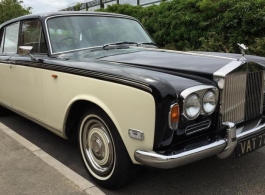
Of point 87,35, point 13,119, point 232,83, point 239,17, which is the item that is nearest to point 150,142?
point 232,83

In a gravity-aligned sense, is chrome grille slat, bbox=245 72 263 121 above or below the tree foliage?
below

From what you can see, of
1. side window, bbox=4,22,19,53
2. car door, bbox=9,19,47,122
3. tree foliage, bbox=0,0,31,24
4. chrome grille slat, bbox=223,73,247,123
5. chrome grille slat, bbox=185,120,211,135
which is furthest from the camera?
tree foliage, bbox=0,0,31,24

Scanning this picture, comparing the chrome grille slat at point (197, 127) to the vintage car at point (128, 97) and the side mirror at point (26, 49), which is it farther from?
the side mirror at point (26, 49)

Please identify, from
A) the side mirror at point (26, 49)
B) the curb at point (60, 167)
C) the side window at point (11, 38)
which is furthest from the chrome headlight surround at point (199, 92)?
the side window at point (11, 38)

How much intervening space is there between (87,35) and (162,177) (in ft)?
6.19

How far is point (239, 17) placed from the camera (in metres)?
7.46

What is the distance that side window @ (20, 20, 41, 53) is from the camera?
3891 millimetres

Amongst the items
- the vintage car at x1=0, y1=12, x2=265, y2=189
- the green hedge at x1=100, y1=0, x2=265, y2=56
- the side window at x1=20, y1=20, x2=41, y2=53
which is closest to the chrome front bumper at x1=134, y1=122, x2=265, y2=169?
the vintage car at x1=0, y1=12, x2=265, y2=189

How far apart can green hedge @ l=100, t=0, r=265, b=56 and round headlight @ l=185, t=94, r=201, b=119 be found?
505 cm

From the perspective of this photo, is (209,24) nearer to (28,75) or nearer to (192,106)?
(28,75)

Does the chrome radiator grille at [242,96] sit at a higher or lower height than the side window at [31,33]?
lower

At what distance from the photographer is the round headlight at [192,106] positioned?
Answer: 2379 mm

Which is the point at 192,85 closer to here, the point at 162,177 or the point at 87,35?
the point at 162,177

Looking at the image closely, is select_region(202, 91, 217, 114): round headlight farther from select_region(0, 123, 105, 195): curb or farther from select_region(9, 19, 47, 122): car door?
select_region(9, 19, 47, 122): car door
